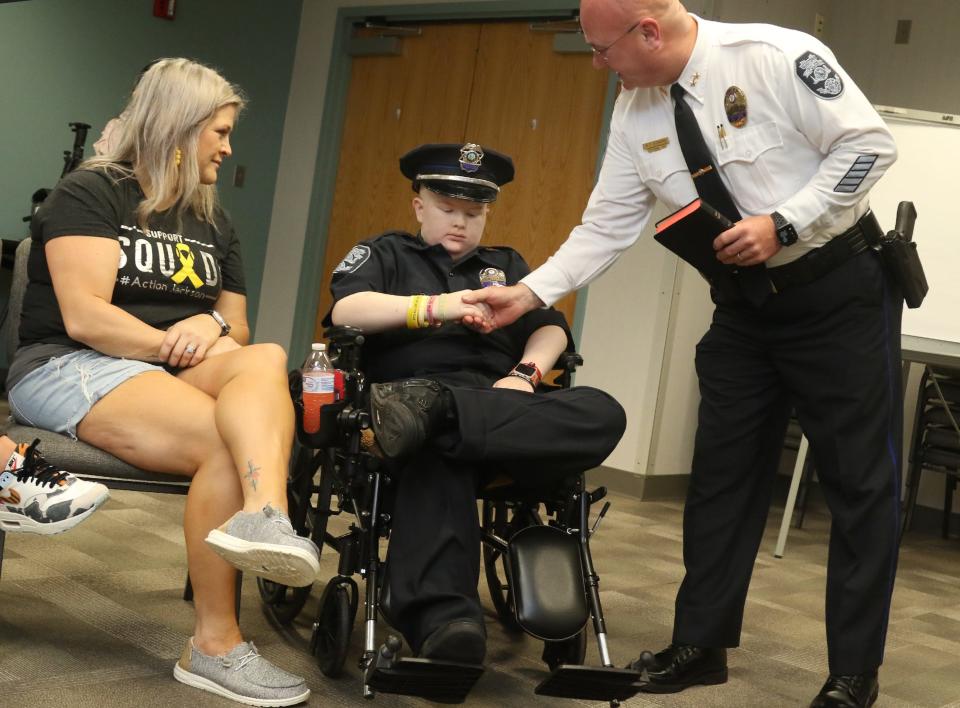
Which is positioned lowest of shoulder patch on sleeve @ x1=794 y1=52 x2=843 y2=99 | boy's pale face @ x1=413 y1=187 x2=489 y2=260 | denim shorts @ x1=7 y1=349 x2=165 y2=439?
denim shorts @ x1=7 y1=349 x2=165 y2=439

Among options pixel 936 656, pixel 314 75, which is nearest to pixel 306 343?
pixel 314 75

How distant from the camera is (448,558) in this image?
1930 mm

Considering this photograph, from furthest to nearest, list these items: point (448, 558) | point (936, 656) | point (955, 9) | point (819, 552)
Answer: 1. point (955, 9)
2. point (819, 552)
3. point (936, 656)
4. point (448, 558)

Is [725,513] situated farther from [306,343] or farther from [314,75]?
[314,75]

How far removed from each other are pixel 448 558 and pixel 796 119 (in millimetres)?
1014

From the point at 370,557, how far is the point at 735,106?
3.50 feet

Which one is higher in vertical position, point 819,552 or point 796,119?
point 796,119

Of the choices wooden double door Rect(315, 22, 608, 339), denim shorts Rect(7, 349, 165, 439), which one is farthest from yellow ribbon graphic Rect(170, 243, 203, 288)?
wooden double door Rect(315, 22, 608, 339)

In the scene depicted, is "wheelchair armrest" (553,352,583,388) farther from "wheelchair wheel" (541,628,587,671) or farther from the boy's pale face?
"wheelchair wheel" (541,628,587,671)

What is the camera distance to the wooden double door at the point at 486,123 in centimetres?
529

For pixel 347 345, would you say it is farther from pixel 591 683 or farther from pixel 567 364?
pixel 591 683

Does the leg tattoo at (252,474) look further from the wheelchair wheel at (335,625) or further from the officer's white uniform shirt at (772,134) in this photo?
the officer's white uniform shirt at (772,134)

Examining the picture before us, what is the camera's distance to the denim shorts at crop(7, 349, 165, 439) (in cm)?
204

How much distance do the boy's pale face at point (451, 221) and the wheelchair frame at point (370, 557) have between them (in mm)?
336
